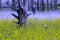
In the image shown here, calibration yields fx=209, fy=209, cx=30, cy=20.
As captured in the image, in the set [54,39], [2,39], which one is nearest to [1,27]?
[2,39]

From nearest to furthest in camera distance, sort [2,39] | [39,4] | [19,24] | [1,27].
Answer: [2,39], [1,27], [19,24], [39,4]

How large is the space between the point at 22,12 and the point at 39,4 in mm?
11990

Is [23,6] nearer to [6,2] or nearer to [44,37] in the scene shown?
[44,37]

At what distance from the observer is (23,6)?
23.1 ft

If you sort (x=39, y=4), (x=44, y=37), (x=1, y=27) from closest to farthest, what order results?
(x=44, y=37) < (x=1, y=27) < (x=39, y=4)

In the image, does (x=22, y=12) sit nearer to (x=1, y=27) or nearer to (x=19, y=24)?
(x=19, y=24)

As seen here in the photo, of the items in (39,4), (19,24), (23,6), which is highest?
(23,6)

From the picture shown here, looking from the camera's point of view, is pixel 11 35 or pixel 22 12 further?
pixel 22 12

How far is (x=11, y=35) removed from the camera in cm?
495

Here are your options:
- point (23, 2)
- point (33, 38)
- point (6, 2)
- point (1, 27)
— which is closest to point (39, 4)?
point (6, 2)

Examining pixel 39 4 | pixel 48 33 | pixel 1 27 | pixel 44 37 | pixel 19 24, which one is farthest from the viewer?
pixel 39 4

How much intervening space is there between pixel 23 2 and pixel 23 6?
176 millimetres

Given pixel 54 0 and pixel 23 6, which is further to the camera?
pixel 54 0

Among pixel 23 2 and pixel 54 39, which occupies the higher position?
pixel 23 2
